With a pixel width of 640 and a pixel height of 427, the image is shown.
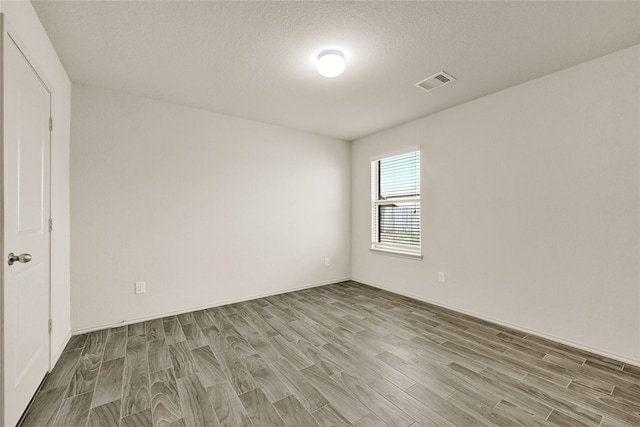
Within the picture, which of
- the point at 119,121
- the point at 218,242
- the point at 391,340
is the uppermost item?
the point at 119,121

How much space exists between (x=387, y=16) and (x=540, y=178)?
2.15 meters

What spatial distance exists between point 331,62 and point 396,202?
8.12ft

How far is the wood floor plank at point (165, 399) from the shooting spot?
1568mm

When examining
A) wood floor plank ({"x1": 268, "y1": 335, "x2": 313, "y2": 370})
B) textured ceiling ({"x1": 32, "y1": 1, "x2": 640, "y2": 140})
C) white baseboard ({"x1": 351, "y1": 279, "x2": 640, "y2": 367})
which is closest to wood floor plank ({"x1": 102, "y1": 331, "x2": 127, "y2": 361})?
wood floor plank ({"x1": 268, "y1": 335, "x2": 313, "y2": 370})

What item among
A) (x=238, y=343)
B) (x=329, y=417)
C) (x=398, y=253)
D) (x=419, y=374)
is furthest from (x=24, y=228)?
(x=398, y=253)

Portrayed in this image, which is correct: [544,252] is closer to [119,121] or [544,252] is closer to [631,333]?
[631,333]

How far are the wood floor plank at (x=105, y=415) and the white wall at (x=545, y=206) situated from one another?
11.1 feet

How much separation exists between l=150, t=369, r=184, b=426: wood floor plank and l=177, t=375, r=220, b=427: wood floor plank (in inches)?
1.3

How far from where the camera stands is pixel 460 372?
2031 mm

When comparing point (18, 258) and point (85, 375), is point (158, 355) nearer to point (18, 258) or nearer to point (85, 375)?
point (85, 375)

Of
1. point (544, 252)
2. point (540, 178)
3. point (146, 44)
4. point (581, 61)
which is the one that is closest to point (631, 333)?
point (544, 252)

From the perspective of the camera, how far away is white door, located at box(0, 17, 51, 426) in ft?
4.58

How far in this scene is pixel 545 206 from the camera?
8.61 feet

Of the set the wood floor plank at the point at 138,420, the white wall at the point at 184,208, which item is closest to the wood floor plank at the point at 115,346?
the white wall at the point at 184,208
